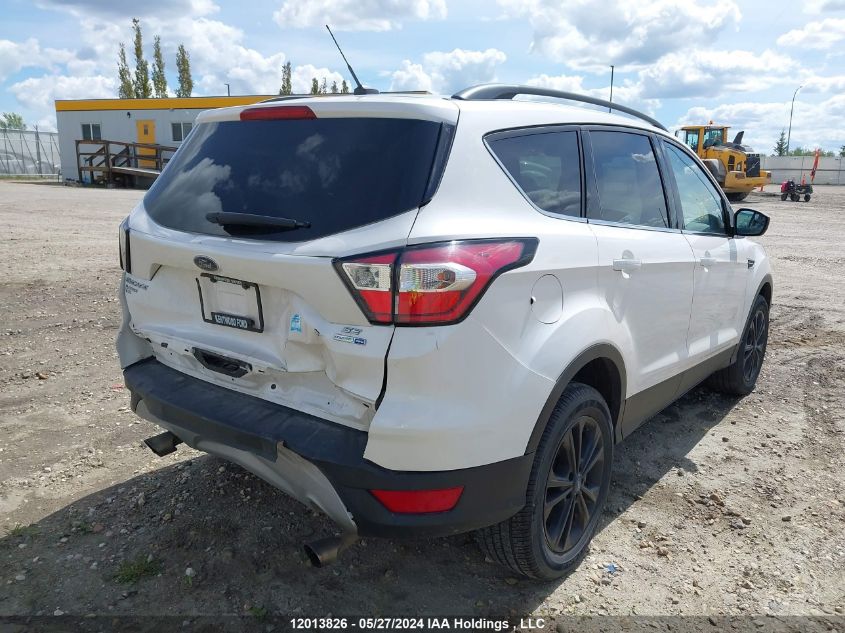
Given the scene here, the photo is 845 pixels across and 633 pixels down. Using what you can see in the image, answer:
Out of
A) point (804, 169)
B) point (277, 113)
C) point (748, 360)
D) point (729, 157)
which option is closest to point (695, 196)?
point (748, 360)

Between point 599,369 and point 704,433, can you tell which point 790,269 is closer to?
point 704,433

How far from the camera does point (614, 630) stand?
2.54 m

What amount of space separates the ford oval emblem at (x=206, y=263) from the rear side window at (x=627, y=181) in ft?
5.30

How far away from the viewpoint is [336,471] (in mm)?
2188

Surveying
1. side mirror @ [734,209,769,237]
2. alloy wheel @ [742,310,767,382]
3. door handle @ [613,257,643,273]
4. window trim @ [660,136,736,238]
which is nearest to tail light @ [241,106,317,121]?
door handle @ [613,257,643,273]

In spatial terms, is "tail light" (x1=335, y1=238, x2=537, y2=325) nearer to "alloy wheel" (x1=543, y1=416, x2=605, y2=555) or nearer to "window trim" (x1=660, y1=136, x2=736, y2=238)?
"alloy wheel" (x1=543, y1=416, x2=605, y2=555)

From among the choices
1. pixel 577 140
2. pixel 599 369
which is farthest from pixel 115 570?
pixel 577 140

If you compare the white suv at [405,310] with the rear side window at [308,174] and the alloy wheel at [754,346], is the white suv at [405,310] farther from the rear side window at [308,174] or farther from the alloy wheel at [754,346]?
the alloy wheel at [754,346]

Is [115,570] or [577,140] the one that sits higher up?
[577,140]

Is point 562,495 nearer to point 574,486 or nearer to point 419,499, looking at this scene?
point 574,486

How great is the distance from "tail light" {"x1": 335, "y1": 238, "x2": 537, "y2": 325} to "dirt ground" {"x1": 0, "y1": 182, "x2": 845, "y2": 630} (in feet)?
4.15

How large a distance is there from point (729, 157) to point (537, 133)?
26.4 meters

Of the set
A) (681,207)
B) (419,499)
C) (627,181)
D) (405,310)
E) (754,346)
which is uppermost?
(627,181)

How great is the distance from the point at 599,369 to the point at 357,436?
125 cm
